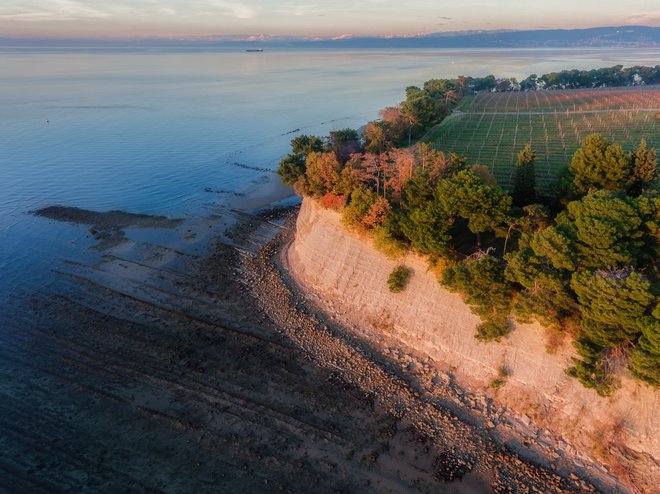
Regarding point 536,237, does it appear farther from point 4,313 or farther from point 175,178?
point 175,178

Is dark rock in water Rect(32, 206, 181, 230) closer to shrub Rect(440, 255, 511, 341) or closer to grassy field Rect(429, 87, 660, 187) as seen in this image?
shrub Rect(440, 255, 511, 341)

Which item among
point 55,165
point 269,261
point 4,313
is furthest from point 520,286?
point 55,165

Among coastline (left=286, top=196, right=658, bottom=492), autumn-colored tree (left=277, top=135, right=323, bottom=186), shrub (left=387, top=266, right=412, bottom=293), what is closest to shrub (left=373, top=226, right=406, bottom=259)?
coastline (left=286, top=196, right=658, bottom=492)

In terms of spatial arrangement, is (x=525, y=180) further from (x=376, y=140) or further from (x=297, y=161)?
(x=297, y=161)

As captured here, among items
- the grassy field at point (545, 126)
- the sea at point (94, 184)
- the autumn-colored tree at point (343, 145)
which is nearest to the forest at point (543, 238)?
the autumn-colored tree at point (343, 145)

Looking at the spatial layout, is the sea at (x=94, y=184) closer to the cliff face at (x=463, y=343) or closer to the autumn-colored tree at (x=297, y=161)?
the autumn-colored tree at (x=297, y=161)

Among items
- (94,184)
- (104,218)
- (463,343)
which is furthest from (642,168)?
(94,184)
